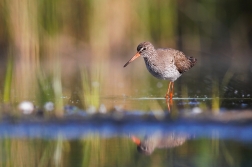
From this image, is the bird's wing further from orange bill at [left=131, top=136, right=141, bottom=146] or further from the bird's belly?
orange bill at [left=131, top=136, right=141, bottom=146]

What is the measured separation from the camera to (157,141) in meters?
5.20

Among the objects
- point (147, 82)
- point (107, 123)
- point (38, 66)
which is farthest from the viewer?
point (38, 66)

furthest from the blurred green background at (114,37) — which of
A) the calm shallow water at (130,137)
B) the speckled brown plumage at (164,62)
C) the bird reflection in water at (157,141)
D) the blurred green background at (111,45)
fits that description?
the bird reflection in water at (157,141)

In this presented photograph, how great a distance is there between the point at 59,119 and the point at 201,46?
8550mm

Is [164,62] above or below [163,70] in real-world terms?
above

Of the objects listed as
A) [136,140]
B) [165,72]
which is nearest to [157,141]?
[136,140]

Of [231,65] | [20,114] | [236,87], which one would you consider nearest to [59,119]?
[20,114]

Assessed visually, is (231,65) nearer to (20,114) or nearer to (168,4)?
(168,4)

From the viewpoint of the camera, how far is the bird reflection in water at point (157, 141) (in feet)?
16.2

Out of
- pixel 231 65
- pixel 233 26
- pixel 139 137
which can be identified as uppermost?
pixel 233 26

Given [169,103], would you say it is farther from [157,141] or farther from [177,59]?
[157,141]

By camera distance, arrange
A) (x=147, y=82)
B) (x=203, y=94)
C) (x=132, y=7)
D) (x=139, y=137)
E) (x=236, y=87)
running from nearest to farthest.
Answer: (x=139, y=137), (x=203, y=94), (x=236, y=87), (x=147, y=82), (x=132, y=7)

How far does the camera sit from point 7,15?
1147cm

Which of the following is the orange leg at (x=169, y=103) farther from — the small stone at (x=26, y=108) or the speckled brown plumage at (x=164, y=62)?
the small stone at (x=26, y=108)
